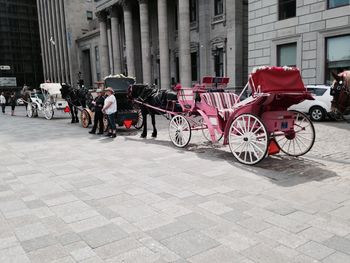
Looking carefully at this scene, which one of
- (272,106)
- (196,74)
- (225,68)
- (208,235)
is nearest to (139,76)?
(196,74)

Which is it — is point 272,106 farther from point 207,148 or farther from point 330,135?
point 330,135

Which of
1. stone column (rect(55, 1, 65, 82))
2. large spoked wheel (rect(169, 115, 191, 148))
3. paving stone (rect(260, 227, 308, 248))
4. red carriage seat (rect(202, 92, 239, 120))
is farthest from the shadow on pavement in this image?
stone column (rect(55, 1, 65, 82))

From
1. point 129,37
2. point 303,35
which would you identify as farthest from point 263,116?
point 129,37

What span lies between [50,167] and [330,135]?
8.75 m

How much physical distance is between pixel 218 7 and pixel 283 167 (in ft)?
84.1

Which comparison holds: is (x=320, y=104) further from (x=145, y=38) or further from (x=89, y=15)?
(x=89, y=15)

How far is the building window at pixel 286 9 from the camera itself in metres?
→ 20.1

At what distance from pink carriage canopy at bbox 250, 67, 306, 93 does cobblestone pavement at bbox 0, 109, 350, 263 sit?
5.26 ft

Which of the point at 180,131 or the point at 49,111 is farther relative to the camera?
the point at 49,111

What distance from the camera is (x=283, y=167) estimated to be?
706 centimetres

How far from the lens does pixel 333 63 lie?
18859mm

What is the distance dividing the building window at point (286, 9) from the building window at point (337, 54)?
2840 mm

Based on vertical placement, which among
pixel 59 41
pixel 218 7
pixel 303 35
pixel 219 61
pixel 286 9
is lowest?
pixel 219 61

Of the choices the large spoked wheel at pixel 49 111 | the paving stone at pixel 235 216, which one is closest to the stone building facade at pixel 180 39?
the large spoked wheel at pixel 49 111
